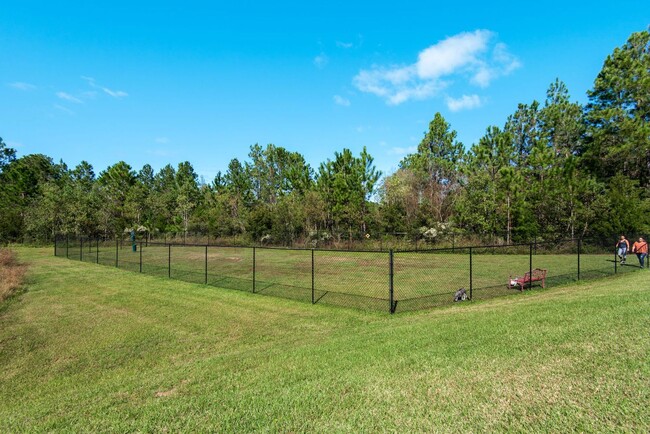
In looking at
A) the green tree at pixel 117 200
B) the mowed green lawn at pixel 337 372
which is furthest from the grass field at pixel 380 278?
the green tree at pixel 117 200

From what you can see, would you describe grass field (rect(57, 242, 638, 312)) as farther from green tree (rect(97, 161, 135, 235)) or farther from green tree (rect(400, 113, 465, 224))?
green tree (rect(97, 161, 135, 235))

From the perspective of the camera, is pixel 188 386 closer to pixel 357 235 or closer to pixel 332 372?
pixel 332 372

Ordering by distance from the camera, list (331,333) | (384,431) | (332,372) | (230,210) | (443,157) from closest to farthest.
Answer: (384,431), (332,372), (331,333), (443,157), (230,210)

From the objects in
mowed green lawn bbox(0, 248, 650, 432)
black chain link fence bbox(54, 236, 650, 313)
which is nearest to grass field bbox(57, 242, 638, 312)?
black chain link fence bbox(54, 236, 650, 313)

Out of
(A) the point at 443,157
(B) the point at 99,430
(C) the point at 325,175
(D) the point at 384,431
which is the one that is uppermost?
(A) the point at 443,157

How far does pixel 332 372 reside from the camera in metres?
4.23

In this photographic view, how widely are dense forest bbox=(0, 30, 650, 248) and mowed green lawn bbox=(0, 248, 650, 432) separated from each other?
24.1 metres

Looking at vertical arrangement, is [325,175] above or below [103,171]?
below

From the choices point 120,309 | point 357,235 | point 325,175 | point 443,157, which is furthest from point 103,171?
point 120,309

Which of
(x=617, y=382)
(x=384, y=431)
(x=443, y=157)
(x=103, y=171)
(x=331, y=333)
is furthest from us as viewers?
(x=103, y=171)

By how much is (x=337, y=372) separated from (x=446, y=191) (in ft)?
117

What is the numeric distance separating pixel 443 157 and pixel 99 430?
4091cm

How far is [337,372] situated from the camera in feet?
13.8

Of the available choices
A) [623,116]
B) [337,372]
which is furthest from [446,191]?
[337,372]
